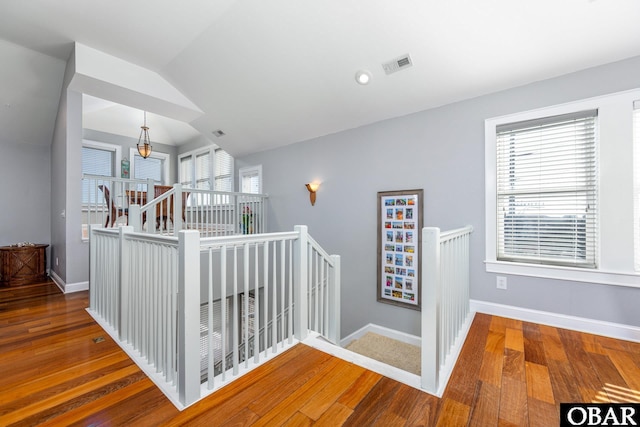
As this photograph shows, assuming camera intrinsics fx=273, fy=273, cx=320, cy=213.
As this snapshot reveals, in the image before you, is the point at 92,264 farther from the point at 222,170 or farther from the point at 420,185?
the point at 222,170

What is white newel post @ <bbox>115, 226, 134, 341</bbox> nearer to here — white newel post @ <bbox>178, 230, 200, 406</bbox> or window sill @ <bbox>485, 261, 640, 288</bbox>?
white newel post @ <bbox>178, 230, 200, 406</bbox>

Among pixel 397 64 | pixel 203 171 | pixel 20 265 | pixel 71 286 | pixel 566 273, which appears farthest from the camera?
pixel 203 171

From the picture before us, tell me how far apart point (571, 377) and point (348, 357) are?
1427 millimetres

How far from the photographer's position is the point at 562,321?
2471mm

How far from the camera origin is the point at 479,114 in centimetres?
290

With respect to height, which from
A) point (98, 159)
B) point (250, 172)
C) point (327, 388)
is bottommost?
point (327, 388)

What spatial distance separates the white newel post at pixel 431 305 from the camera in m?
1.63

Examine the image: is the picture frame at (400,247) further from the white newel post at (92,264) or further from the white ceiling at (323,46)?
the white newel post at (92,264)

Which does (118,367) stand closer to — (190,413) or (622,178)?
(190,413)

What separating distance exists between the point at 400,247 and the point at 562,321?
1.62 m

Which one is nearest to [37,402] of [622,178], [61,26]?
[61,26]

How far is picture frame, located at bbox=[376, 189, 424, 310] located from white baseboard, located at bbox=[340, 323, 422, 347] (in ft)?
1.17

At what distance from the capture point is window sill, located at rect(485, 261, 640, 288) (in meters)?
2.24

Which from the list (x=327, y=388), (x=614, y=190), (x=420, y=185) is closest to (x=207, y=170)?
(x=420, y=185)
